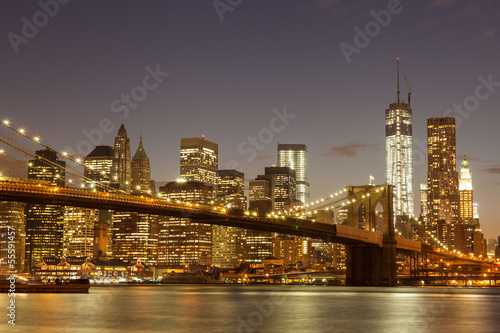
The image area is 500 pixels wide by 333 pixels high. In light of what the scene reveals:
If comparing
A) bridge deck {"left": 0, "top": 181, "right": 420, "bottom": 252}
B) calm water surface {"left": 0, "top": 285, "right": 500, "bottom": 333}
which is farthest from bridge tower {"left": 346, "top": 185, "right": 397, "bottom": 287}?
calm water surface {"left": 0, "top": 285, "right": 500, "bottom": 333}

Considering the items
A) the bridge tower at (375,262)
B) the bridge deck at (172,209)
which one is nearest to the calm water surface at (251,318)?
the bridge deck at (172,209)

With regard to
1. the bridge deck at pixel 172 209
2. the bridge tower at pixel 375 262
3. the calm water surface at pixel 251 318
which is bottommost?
the calm water surface at pixel 251 318

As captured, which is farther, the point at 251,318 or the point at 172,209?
the point at 172,209

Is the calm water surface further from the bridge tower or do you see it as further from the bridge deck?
the bridge tower

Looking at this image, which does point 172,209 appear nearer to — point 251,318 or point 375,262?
point 375,262

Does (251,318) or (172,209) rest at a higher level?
(172,209)

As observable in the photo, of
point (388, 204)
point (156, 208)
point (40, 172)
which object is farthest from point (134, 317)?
point (40, 172)

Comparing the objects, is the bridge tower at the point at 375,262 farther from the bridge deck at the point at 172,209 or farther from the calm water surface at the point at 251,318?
the calm water surface at the point at 251,318

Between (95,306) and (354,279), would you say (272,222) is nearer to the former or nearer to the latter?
(354,279)

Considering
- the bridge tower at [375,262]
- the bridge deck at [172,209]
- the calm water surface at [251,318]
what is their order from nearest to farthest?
the calm water surface at [251,318], the bridge deck at [172,209], the bridge tower at [375,262]

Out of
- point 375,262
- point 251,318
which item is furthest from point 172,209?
point 251,318

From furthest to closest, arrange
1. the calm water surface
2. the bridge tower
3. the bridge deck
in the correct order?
1. the bridge tower
2. the bridge deck
3. the calm water surface
